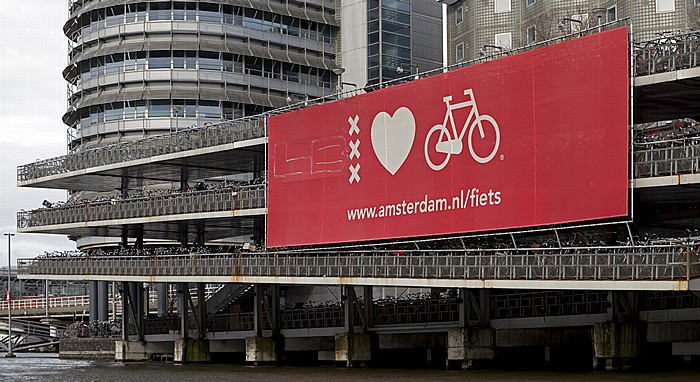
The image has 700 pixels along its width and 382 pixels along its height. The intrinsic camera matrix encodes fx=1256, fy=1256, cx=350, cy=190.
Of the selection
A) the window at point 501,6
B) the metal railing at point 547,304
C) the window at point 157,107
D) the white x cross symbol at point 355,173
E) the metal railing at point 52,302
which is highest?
the window at point 501,6

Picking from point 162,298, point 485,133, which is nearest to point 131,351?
point 162,298

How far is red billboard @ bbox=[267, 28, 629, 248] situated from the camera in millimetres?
47812

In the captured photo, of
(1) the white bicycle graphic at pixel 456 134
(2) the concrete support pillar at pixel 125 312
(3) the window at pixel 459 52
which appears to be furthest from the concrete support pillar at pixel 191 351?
(3) the window at pixel 459 52

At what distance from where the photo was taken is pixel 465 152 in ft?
176

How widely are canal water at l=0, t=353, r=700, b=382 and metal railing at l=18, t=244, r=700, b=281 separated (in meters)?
3.81

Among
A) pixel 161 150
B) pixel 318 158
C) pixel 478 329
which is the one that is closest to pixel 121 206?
pixel 161 150

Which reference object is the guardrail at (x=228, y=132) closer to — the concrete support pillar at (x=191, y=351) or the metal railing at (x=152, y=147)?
the metal railing at (x=152, y=147)

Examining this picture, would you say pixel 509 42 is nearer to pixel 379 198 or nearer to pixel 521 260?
pixel 379 198

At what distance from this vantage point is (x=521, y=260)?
48000 millimetres

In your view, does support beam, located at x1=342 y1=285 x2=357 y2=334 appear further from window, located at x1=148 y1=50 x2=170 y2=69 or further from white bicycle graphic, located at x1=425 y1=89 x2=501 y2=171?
window, located at x1=148 y1=50 x2=170 y2=69

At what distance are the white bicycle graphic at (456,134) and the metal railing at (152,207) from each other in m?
13.6

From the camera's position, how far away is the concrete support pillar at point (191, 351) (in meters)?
69.7

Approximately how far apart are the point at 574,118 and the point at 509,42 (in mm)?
37937

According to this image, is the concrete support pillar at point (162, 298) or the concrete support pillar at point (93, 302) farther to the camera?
the concrete support pillar at point (93, 302)
